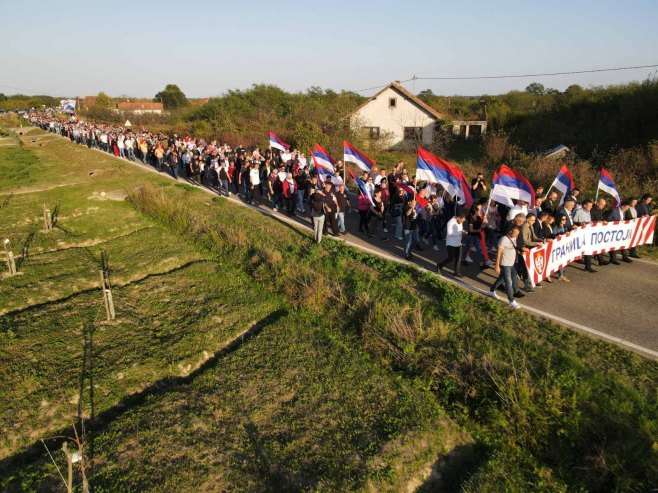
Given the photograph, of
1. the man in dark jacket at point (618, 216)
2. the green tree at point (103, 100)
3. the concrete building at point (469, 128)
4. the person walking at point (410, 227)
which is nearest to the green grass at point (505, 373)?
the person walking at point (410, 227)

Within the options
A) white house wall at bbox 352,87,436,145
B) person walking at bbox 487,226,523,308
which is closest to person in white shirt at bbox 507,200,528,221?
person walking at bbox 487,226,523,308

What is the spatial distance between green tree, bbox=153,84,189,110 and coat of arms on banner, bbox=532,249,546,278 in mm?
103981

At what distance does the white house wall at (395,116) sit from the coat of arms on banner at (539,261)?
27.7m

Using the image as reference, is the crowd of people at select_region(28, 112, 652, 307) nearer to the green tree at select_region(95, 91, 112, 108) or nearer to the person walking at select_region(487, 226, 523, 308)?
the person walking at select_region(487, 226, 523, 308)

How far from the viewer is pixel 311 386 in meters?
6.18

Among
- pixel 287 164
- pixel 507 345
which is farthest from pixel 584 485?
pixel 287 164

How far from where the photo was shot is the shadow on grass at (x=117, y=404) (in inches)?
199

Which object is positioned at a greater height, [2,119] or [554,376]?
[2,119]

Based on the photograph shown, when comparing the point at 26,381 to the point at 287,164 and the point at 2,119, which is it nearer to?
the point at 287,164

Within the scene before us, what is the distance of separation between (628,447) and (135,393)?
6.37m

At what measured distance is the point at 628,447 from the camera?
15.7ft

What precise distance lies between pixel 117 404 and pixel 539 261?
25.9 ft

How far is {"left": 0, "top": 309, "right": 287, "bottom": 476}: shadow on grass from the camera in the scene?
5.07 metres

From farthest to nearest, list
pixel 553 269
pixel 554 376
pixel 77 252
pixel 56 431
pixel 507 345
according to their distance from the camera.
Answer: pixel 77 252 < pixel 553 269 < pixel 507 345 < pixel 554 376 < pixel 56 431
